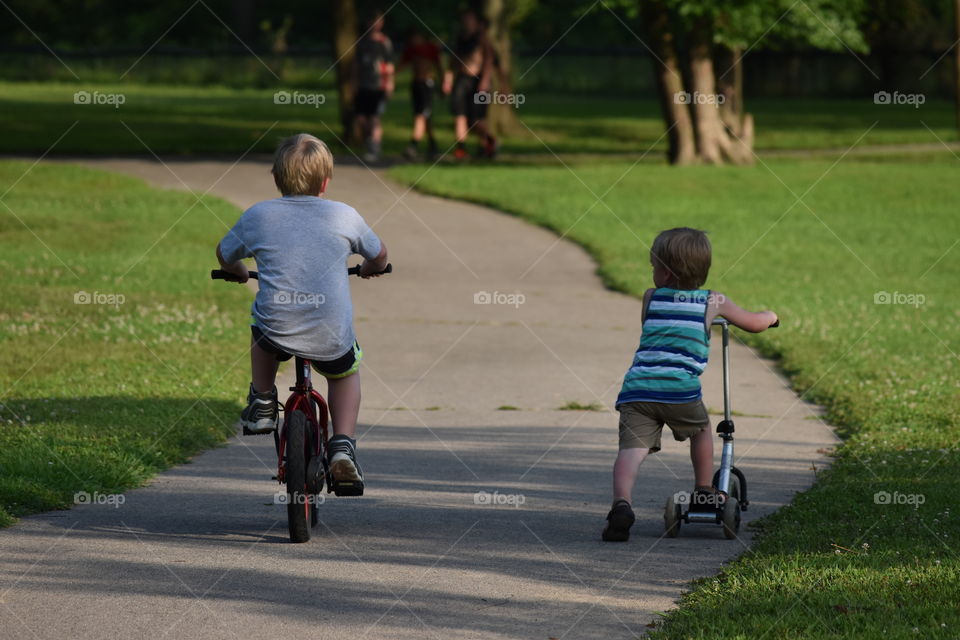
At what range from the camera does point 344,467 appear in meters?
6.05

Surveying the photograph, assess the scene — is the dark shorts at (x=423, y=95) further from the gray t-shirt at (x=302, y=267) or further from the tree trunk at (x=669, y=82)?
the gray t-shirt at (x=302, y=267)

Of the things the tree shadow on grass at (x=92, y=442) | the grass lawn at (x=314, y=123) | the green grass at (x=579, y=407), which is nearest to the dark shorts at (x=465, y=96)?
the grass lawn at (x=314, y=123)

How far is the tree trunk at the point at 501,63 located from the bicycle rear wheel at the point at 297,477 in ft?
77.5

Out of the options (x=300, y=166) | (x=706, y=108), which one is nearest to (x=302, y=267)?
(x=300, y=166)

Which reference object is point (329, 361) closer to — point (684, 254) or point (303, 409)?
point (303, 409)

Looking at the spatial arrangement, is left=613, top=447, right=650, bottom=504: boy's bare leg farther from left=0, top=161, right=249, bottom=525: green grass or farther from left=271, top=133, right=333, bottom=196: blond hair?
left=0, top=161, right=249, bottom=525: green grass

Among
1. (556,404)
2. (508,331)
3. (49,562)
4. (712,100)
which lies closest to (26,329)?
(508,331)

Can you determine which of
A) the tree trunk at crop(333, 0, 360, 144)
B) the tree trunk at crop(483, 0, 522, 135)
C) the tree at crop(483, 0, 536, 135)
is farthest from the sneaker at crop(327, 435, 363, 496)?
the tree trunk at crop(483, 0, 522, 135)

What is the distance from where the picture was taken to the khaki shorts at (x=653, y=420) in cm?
626

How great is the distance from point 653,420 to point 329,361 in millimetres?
1393

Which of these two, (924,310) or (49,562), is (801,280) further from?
(49,562)

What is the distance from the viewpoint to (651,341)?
6258 mm

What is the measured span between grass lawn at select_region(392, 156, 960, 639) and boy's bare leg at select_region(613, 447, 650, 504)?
57cm

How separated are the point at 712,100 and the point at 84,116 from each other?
17559mm
